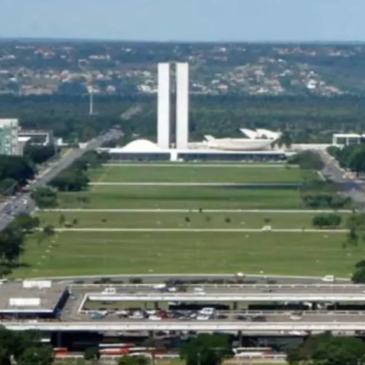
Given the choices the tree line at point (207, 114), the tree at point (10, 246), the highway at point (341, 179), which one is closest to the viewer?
the tree at point (10, 246)

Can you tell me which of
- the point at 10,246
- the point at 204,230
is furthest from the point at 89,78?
the point at 10,246

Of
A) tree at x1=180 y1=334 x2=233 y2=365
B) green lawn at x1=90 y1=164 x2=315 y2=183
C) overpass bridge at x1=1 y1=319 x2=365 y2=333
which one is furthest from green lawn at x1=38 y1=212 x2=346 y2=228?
tree at x1=180 y1=334 x2=233 y2=365

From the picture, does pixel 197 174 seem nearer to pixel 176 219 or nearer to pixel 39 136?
pixel 39 136

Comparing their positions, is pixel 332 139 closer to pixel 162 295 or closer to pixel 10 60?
pixel 162 295

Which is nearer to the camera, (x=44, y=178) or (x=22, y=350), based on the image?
(x=22, y=350)

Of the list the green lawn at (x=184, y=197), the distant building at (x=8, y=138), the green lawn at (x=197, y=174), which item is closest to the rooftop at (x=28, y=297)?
the green lawn at (x=184, y=197)

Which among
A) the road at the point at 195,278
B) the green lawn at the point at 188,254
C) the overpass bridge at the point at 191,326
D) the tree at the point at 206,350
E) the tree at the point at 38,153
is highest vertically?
the tree at the point at 206,350

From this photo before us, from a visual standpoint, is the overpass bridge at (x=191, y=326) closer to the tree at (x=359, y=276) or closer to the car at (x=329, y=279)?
the tree at (x=359, y=276)

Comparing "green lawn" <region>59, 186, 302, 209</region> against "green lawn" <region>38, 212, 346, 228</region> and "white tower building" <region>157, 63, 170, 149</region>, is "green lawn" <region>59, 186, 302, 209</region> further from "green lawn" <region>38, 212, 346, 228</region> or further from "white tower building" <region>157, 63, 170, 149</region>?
"white tower building" <region>157, 63, 170, 149</region>
